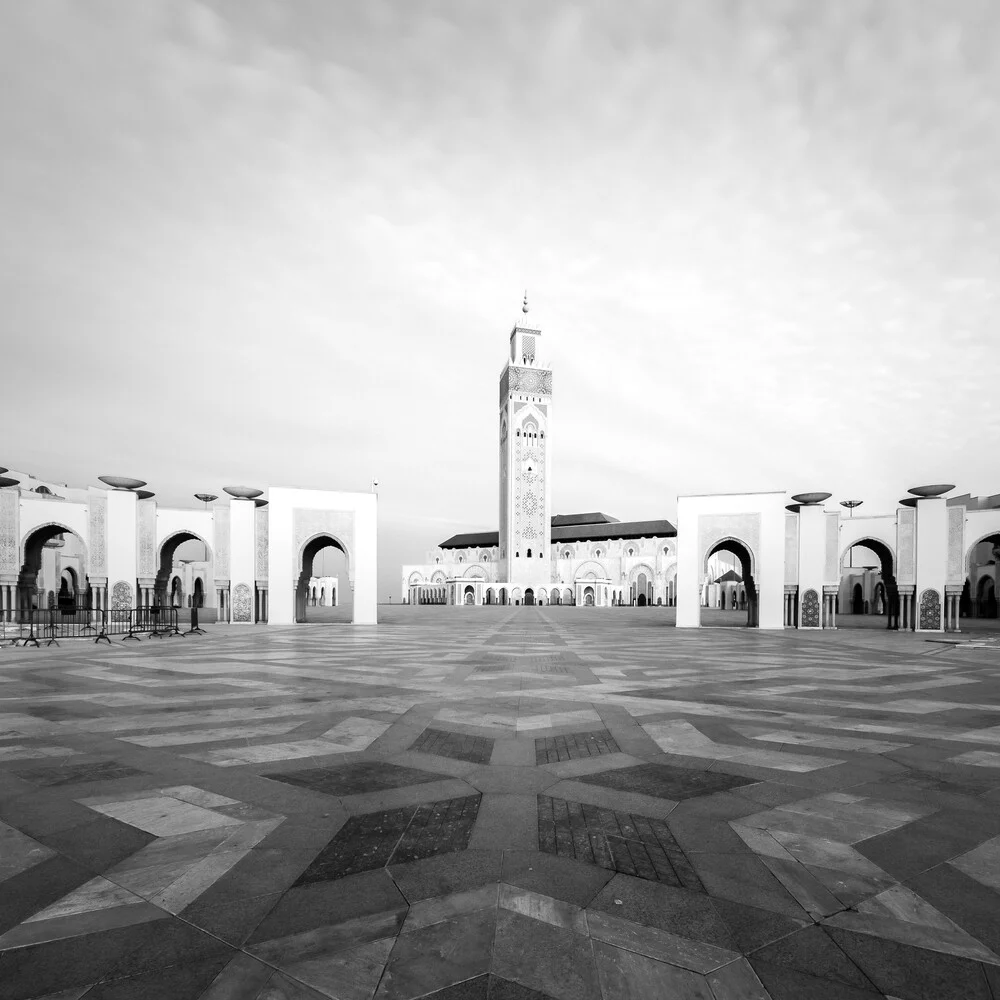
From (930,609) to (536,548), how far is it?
46.7 metres

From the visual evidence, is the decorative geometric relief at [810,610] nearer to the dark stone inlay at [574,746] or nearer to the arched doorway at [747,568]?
the arched doorway at [747,568]

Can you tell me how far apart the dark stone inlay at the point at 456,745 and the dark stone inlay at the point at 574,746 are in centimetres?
44

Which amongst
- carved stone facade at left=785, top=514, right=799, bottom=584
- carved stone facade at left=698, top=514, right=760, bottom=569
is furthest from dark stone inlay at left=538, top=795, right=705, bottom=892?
carved stone facade at left=785, top=514, right=799, bottom=584

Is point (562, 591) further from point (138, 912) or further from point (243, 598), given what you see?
point (138, 912)

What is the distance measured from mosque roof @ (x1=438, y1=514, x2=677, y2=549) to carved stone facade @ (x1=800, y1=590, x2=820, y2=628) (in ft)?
149

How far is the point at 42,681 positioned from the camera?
877 centimetres

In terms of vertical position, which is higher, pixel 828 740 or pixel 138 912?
pixel 138 912

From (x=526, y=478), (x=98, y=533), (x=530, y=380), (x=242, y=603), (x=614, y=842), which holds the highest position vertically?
(x=530, y=380)

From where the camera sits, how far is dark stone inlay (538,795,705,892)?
2.96 meters

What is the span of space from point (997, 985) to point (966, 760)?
340cm

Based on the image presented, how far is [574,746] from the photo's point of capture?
521 centimetres

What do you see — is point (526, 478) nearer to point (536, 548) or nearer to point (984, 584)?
point (536, 548)

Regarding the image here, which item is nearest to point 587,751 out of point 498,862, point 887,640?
point 498,862

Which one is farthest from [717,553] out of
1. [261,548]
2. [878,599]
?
[261,548]
